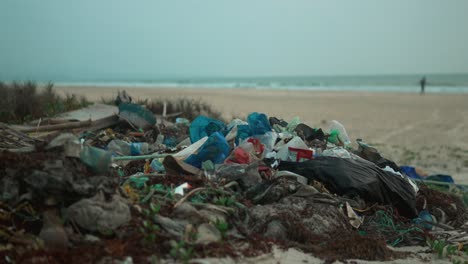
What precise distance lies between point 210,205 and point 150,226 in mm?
552

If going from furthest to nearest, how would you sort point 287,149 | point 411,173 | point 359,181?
point 411,173, point 287,149, point 359,181

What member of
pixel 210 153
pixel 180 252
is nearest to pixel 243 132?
pixel 210 153

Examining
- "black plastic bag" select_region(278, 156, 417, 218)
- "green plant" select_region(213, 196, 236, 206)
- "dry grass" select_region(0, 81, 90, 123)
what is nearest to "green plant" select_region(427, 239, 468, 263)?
"black plastic bag" select_region(278, 156, 417, 218)

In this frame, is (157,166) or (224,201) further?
(157,166)

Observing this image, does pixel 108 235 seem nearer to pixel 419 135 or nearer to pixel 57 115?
pixel 57 115

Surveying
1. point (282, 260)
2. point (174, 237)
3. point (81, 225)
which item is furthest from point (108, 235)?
point (282, 260)

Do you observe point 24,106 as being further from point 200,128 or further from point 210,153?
point 210,153

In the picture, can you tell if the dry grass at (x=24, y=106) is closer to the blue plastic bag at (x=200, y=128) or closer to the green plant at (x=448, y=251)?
the blue plastic bag at (x=200, y=128)

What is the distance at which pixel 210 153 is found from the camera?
162 inches

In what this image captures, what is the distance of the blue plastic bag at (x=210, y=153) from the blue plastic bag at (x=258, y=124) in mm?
856

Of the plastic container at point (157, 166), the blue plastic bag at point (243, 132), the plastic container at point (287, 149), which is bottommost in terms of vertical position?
the plastic container at point (157, 166)

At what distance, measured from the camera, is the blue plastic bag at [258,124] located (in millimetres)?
4961

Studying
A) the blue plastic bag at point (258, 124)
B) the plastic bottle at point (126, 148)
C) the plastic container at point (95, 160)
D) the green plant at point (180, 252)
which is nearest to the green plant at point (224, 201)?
the green plant at point (180, 252)

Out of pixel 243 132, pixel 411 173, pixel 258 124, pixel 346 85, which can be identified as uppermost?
pixel 258 124
